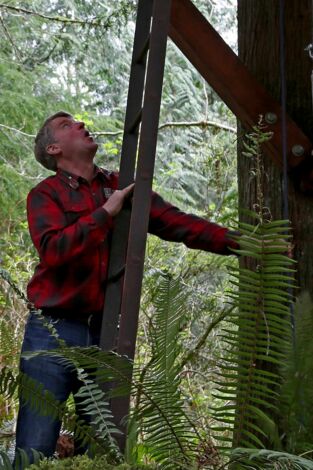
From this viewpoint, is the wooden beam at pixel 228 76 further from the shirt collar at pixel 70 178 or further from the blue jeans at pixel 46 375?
the blue jeans at pixel 46 375

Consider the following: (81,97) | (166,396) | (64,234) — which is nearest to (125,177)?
(64,234)

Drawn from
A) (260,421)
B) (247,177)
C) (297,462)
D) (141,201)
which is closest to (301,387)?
(260,421)

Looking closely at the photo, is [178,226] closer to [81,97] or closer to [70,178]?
[70,178]

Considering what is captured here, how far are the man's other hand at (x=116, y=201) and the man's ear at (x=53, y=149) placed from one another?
0.47 m

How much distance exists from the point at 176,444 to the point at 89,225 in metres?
1.42

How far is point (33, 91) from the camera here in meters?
11.9

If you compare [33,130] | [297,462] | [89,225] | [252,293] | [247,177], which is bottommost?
[297,462]

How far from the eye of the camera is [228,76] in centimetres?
322

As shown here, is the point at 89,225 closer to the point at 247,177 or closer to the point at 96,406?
the point at 247,177

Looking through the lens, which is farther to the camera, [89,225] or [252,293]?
[89,225]

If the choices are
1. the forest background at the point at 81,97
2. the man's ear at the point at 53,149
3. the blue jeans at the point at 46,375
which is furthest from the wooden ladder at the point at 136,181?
the forest background at the point at 81,97

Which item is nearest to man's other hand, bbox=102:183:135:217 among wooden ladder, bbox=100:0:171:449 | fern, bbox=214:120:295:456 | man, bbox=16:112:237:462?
man, bbox=16:112:237:462

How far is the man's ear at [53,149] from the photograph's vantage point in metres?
3.46

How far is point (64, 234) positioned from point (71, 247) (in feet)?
0.19
